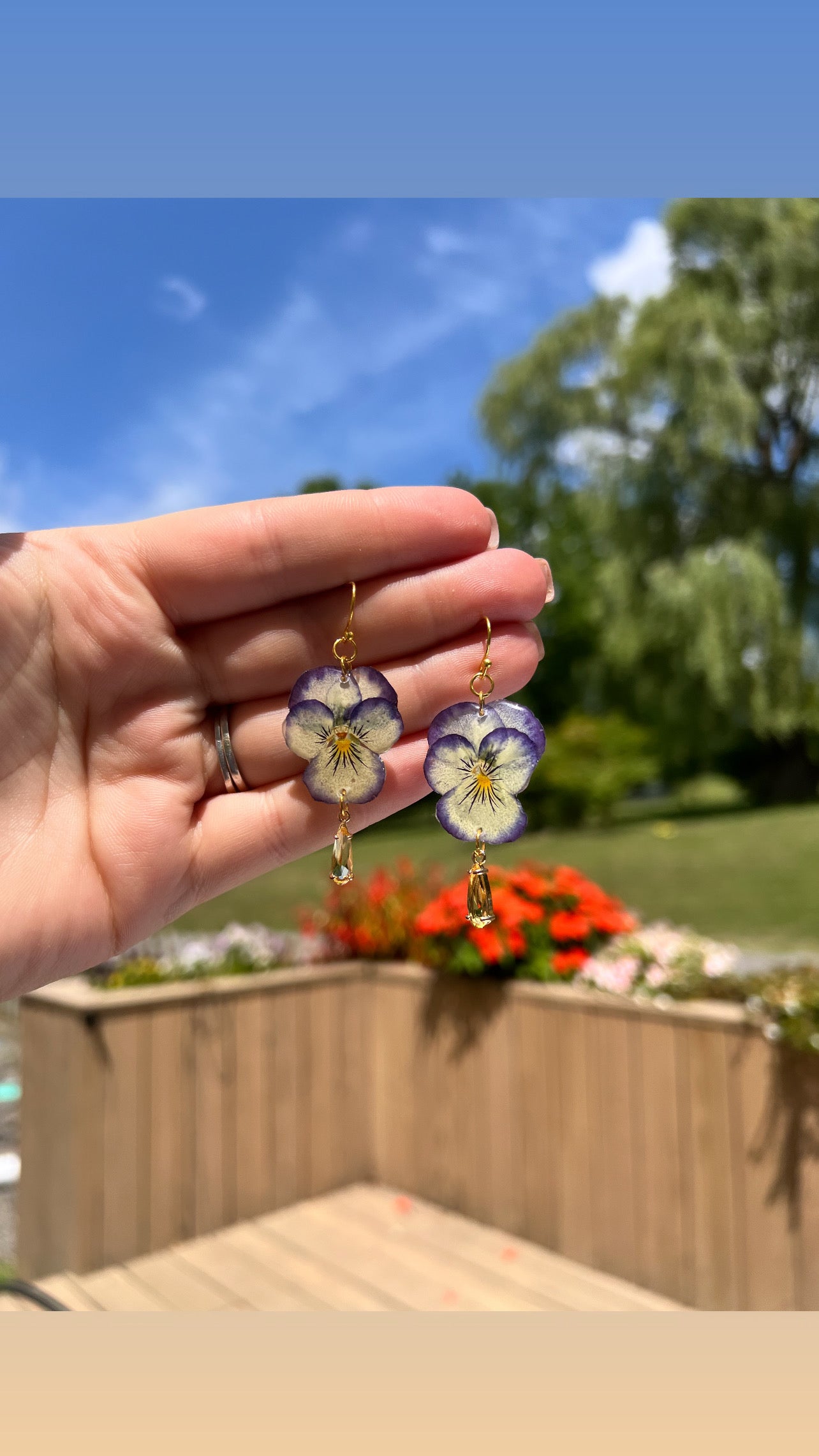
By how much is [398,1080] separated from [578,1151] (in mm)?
699

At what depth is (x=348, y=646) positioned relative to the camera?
1231 millimetres

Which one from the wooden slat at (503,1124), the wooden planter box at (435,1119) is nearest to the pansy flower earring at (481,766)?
the wooden planter box at (435,1119)

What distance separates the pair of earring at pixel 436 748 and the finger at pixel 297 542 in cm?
6

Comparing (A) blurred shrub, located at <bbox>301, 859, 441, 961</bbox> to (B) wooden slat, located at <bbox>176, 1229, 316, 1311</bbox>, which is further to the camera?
(A) blurred shrub, located at <bbox>301, 859, 441, 961</bbox>

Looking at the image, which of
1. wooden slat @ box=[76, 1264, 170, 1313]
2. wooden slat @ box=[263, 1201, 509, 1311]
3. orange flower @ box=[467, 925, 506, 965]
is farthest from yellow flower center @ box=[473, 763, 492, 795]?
wooden slat @ box=[76, 1264, 170, 1313]

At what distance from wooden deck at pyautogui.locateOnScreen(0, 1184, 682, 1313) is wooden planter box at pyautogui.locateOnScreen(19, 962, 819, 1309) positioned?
0.05 metres

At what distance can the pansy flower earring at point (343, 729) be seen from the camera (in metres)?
1.19

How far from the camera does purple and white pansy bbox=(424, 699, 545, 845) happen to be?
1.18m

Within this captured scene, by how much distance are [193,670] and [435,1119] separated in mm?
2199

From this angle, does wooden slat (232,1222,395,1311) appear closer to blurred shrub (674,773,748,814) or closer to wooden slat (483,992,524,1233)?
wooden slat (483,992,524,1233)

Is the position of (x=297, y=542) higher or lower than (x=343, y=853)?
higher

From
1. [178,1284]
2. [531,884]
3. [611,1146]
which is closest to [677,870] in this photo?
[531,884]

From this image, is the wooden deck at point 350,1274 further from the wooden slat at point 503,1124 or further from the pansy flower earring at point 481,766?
the pansy flower earring at point 481,766

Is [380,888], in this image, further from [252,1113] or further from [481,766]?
[481,766]
